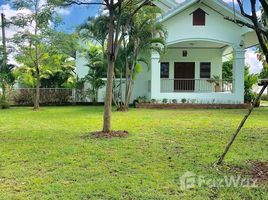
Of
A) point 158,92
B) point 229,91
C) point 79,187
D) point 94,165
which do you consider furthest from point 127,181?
point 229,91

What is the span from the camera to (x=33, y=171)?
6.32 meters

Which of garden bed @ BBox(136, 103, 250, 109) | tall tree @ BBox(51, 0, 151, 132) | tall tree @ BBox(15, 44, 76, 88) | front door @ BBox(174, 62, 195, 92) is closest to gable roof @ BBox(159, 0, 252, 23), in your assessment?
front door @ BBox(174, 62, 195, 92)

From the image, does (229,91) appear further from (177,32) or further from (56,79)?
(56,79)

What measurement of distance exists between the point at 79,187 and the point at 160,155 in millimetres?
2729

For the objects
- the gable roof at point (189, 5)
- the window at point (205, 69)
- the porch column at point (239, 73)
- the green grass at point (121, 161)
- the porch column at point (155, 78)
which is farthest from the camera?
the window at point (205, 69)

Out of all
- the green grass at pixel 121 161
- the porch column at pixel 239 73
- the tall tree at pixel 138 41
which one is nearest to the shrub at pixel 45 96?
the tall tree at pixel 138 41

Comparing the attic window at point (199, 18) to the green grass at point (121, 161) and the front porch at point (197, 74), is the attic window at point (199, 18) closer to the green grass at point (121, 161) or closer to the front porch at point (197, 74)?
the front porch at point (197, 74)

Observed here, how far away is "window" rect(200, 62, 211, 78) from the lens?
2578 cm

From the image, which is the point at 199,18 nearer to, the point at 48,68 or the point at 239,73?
the point at 239,73

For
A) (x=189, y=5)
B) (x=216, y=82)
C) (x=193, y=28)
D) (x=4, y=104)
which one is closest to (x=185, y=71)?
(x=216, y=82)

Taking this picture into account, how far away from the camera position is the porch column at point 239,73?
2244cm

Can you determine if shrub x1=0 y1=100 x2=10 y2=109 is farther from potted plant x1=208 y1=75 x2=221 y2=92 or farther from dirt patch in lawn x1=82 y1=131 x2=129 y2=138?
potted plant x1=208 y1=75 x2=221 y2=92

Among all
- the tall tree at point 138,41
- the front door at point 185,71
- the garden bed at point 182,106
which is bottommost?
the garden bed at point 182,106

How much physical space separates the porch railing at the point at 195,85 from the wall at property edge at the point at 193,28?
10.6 feet
